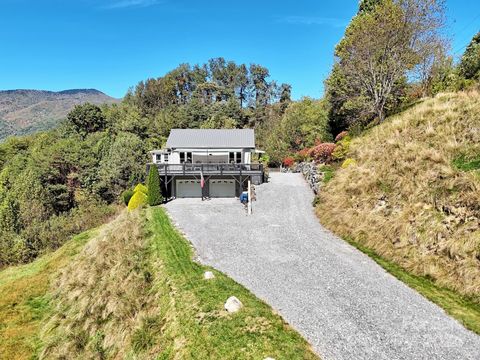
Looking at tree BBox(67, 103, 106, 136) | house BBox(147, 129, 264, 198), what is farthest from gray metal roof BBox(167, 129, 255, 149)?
tree BBox(67, 103, 106, 136)

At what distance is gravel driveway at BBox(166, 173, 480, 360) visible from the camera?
6816 millimetres

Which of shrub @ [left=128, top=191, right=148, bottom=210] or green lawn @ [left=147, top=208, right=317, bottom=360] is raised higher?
shrub @ [left=128, top=191, right=148, bottom=210]

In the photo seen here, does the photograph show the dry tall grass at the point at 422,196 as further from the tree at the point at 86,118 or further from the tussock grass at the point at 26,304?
the tree at the point at 86,118

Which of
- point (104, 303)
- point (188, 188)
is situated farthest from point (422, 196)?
point (188, 188)

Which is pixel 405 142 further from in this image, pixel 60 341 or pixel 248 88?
pixel 248 88

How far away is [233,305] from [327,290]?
286 centimetres

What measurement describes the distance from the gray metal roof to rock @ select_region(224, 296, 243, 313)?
2455 centimetres

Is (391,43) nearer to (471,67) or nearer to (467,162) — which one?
(471,67)

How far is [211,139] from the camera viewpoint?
33.8 metres

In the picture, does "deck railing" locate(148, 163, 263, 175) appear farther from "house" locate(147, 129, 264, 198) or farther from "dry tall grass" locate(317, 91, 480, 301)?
"dry tall grass" locate(317, 91, 480, 301)

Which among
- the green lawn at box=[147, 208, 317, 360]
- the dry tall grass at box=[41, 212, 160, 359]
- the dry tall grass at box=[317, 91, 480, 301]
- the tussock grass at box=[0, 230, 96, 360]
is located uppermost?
the dry tall grass at box=[317, 91, 480, 301]

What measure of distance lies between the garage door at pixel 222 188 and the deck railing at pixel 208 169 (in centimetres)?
133

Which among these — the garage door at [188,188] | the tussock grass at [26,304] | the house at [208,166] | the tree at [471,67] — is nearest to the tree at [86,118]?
the house at [208,166]

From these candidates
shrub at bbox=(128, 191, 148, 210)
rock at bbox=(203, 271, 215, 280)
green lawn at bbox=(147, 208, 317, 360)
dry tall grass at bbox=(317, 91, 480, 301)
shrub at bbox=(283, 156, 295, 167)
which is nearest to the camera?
green lawn at bbox=(147, 208, 317, 360)
